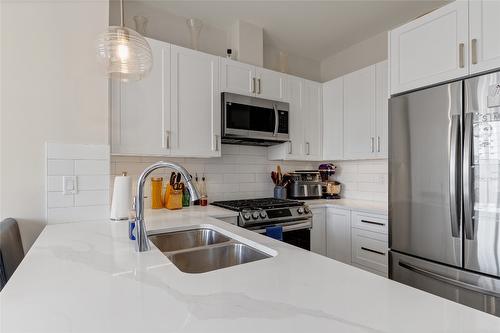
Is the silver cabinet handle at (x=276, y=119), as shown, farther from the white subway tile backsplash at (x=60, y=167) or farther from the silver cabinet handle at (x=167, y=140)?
the white subway tile backsplash at (x=60, y=167)

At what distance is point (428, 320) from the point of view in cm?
60

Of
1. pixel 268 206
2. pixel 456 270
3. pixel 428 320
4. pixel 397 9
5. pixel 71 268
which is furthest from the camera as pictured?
pixel 397 9

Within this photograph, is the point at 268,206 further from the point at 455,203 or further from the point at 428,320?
the point at 428,320

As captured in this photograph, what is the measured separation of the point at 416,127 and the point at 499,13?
769mm

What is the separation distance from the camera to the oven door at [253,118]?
2521mm

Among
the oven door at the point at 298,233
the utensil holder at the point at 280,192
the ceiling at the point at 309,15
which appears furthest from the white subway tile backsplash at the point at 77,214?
the ceiling at the point at 309,15

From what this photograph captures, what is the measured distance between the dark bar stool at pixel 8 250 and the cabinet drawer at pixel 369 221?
2.47 meters

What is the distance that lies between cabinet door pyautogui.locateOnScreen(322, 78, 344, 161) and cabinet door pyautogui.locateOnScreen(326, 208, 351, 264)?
645 mm

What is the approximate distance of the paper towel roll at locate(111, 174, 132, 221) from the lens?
1856mm

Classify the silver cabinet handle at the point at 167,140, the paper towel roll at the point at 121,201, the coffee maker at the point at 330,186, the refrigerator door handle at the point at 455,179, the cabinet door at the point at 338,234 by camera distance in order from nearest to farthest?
the refrigerator door handle at the point at 455,179 < the paper towel roll at the point at 121,201 < the silver cabinet handle at the point at 167,140 < the cabinet door at the point at 338,234 < the coffee maker at the point at 330,186

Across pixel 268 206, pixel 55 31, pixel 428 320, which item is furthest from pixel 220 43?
pixel 428 320

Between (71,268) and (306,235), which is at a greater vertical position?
(71,268)

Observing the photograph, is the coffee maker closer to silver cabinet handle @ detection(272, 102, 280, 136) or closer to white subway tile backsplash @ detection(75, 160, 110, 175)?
silver cabinet handle @ detection(272, 102, 280, 136)

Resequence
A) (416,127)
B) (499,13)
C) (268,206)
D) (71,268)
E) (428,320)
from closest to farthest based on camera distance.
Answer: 1. (428,320)
2. (71,268)
3. (499,13)
4. (416,127)
5. (268,206)
